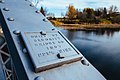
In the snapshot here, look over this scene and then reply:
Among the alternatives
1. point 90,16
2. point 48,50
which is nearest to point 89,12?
point 90,16

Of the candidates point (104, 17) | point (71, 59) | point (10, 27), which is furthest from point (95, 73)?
point (104, 17)

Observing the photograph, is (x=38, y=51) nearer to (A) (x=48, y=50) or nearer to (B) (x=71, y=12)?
(A) (x=48, y=50)

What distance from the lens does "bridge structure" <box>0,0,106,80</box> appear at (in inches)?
38.4

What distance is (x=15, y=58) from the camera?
3.37 feet

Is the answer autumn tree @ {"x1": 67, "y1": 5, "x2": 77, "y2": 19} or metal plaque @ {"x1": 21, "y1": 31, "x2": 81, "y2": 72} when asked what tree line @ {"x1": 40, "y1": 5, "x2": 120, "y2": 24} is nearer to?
autumn tree @ {"x1": 67, "y1": 5, "x2": 77, "y2": 19}

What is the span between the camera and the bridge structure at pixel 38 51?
976 millimetres

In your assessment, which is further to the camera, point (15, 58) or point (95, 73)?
point (95, 73)

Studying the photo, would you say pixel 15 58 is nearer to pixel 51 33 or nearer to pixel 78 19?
pixel 51 33

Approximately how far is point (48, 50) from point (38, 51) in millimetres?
77

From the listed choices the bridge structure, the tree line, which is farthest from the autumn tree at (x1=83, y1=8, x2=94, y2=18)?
the bridge structure

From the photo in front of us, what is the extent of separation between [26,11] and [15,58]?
1.76 feet

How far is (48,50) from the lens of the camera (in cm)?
110

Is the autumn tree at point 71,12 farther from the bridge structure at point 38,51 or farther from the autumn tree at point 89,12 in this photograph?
the bridge structure at point 38,51

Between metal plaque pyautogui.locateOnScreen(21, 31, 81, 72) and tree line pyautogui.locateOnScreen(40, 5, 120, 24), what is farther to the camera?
tree line pyautogui.locateOnScreen(40, 5, 120, 24)
